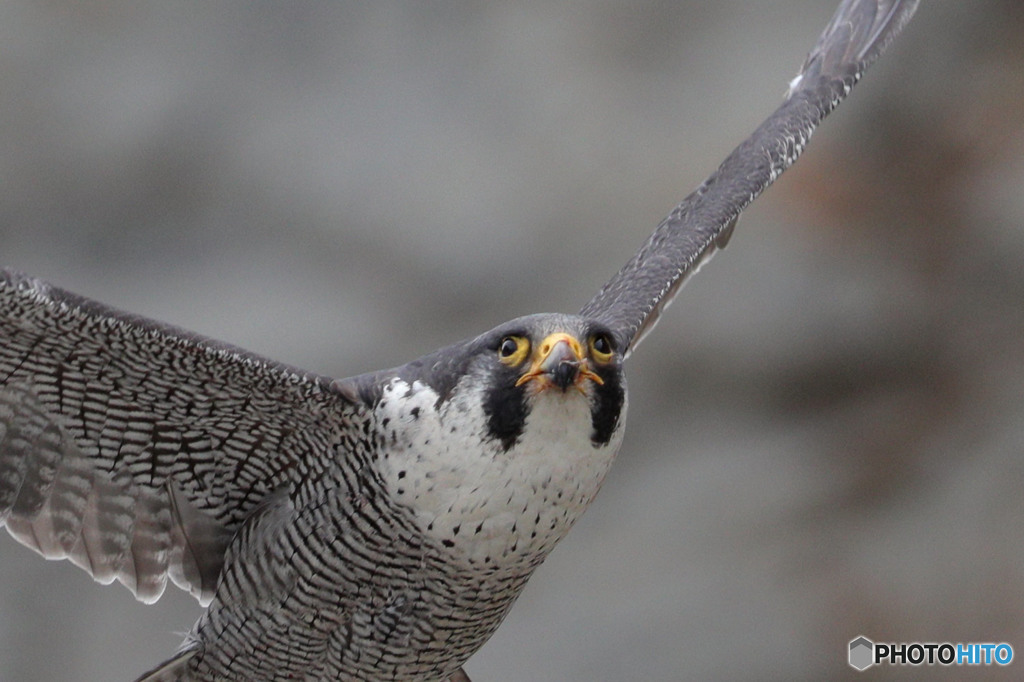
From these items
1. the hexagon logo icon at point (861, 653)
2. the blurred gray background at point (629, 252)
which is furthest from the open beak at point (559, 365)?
the hexagon logo icon at point (861, 653)

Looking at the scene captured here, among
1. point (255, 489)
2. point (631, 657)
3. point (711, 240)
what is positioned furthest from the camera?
point (631, 657)

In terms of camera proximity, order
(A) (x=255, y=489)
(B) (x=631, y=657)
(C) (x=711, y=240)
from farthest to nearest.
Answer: (B) (x=631, y=657) → (C) (x=711, y=240) → (A) (x=255, y=489)

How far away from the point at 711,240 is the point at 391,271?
3821 millimetres

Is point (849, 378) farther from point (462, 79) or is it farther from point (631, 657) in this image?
point (462, 79)

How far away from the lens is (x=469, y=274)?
27.8ft

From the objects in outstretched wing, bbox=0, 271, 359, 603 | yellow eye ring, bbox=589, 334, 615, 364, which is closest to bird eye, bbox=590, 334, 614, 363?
yellow eye ring, bbox=589, 334, 615, 364

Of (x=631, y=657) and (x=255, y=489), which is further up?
(x=631, y=657)

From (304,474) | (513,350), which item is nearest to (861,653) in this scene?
(304,474)

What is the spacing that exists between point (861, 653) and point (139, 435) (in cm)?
569

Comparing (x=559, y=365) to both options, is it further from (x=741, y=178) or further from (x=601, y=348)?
(x=741, y=178)

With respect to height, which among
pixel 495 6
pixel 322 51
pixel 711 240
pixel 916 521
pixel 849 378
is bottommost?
pixel 711 240

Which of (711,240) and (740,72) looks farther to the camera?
(740,72)

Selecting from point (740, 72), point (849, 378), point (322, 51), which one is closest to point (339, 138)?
point (322, 51)

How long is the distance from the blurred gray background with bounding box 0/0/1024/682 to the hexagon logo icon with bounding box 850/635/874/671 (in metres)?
0.17
